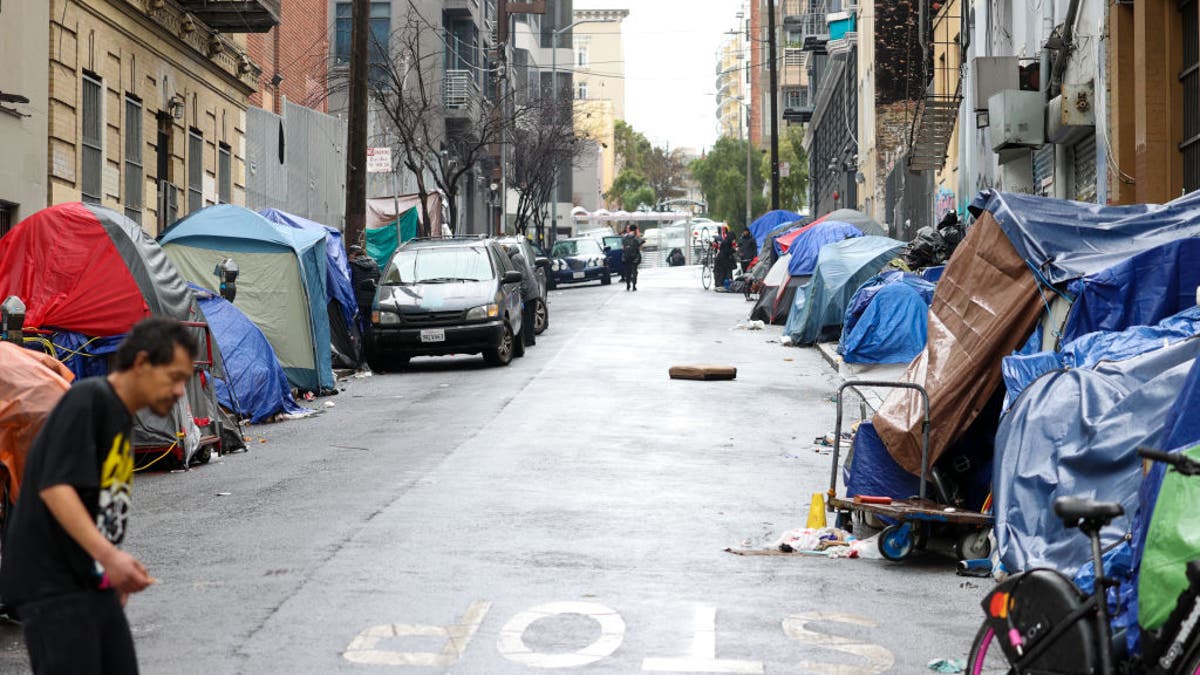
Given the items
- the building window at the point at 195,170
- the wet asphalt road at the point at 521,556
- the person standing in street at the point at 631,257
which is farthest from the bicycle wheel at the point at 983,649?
the person standing in street at the point at 631,257

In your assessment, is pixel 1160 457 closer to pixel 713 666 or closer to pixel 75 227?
pixel 713 666

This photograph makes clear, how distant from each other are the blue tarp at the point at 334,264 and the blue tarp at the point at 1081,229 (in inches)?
487

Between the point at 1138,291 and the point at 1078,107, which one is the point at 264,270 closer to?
the point at 1078,107

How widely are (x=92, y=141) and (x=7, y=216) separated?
289cm

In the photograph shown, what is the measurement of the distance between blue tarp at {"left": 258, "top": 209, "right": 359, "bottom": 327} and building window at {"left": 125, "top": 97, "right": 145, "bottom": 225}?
2.49 meters

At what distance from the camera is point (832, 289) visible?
28281 millimetres

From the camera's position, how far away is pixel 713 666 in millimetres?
7281

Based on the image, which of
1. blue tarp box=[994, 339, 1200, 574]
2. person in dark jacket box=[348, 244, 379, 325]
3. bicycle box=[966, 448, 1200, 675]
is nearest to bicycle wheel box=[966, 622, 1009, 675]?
bicycle box=[966, 448, 1200, 675]

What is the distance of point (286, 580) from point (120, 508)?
4.31 meters

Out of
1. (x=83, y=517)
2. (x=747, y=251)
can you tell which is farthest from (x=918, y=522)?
(x=747, y=251)

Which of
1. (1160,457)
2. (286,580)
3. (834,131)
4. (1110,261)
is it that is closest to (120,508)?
(1160,457)

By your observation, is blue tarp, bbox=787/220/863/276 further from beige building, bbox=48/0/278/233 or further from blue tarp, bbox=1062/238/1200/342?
blue tarp, bbox=1062/238/1200/342

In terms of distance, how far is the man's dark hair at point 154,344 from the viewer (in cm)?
475

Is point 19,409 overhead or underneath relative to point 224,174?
underneath
